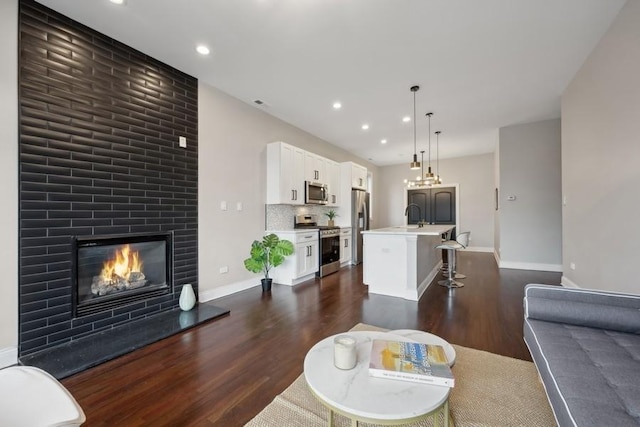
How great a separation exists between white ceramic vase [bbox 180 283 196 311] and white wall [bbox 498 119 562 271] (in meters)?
5.87

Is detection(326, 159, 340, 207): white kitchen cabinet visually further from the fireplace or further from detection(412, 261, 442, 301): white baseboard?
the fireplace

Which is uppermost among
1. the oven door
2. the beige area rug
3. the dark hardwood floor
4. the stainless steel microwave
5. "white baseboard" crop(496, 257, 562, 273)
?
the stainless steel microwave

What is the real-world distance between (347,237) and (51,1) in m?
5.23

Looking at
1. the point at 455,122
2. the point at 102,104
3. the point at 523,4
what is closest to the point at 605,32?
the point at 523,4

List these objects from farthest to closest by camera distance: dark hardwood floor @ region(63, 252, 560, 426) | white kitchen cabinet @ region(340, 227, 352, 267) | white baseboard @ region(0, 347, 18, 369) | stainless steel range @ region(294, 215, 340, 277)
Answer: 1. white kitchen cabinet @ region(340, 227, 352, 267)
2. stainless steel range @ region(294, 215, 340, 277)
3. white baseboard @ region(0, 347, 18, 369)
4. dark hardwood floor @ region(63, 252, 560, 426)

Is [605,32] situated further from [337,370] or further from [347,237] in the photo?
[347,237]

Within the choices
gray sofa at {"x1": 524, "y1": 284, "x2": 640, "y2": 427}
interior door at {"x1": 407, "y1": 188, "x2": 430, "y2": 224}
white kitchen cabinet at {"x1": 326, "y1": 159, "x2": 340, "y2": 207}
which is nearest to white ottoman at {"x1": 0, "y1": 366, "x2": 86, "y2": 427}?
gray sofa at {"x1": 524, "y1": 284, "x2": 640, "y2": 427}

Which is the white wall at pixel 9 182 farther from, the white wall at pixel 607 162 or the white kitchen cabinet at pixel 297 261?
the white wall at pixel 607 162

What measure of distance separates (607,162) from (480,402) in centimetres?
275

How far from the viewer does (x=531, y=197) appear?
5.47m

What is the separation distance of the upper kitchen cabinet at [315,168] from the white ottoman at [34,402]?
437cm

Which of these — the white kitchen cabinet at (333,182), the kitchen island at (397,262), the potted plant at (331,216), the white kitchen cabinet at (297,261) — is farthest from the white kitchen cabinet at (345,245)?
the kitchen island at (397,262)

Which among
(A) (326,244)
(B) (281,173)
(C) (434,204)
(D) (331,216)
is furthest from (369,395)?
(C) (434,204)

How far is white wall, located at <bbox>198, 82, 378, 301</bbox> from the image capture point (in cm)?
368
